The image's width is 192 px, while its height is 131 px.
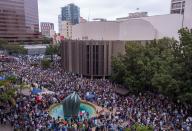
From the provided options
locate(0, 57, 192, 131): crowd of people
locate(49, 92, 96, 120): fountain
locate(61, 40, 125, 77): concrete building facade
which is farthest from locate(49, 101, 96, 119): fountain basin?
locate(61, 40, 125, 77): concrete building facade

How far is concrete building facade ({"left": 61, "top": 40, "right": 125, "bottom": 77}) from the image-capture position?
48188 mm

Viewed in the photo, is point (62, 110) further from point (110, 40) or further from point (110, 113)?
point (110, 40)

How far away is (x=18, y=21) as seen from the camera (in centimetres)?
12212

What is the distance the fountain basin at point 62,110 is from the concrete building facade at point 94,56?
1851 cm

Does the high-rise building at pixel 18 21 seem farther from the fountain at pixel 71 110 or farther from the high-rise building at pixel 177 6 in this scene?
the fountain at pixel 71 110

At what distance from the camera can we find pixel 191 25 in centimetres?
5053

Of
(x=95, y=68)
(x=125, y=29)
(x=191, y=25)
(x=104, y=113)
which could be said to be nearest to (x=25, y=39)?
(x=125, y=29)

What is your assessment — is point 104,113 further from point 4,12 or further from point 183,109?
point 4,12

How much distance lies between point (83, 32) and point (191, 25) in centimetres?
3452

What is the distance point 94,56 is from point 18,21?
87.1 meters

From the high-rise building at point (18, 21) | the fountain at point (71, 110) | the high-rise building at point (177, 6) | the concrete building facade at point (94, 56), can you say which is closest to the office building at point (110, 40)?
the concrete building facade at point (94, 56)

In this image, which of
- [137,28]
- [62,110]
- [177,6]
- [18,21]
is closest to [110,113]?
[62,110]

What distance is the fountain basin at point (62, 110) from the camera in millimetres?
26391

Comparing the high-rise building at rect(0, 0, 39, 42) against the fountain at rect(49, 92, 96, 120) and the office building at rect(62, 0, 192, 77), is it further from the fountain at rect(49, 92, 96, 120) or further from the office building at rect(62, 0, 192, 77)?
the fountain at rect(49, 92, 96, 120)
